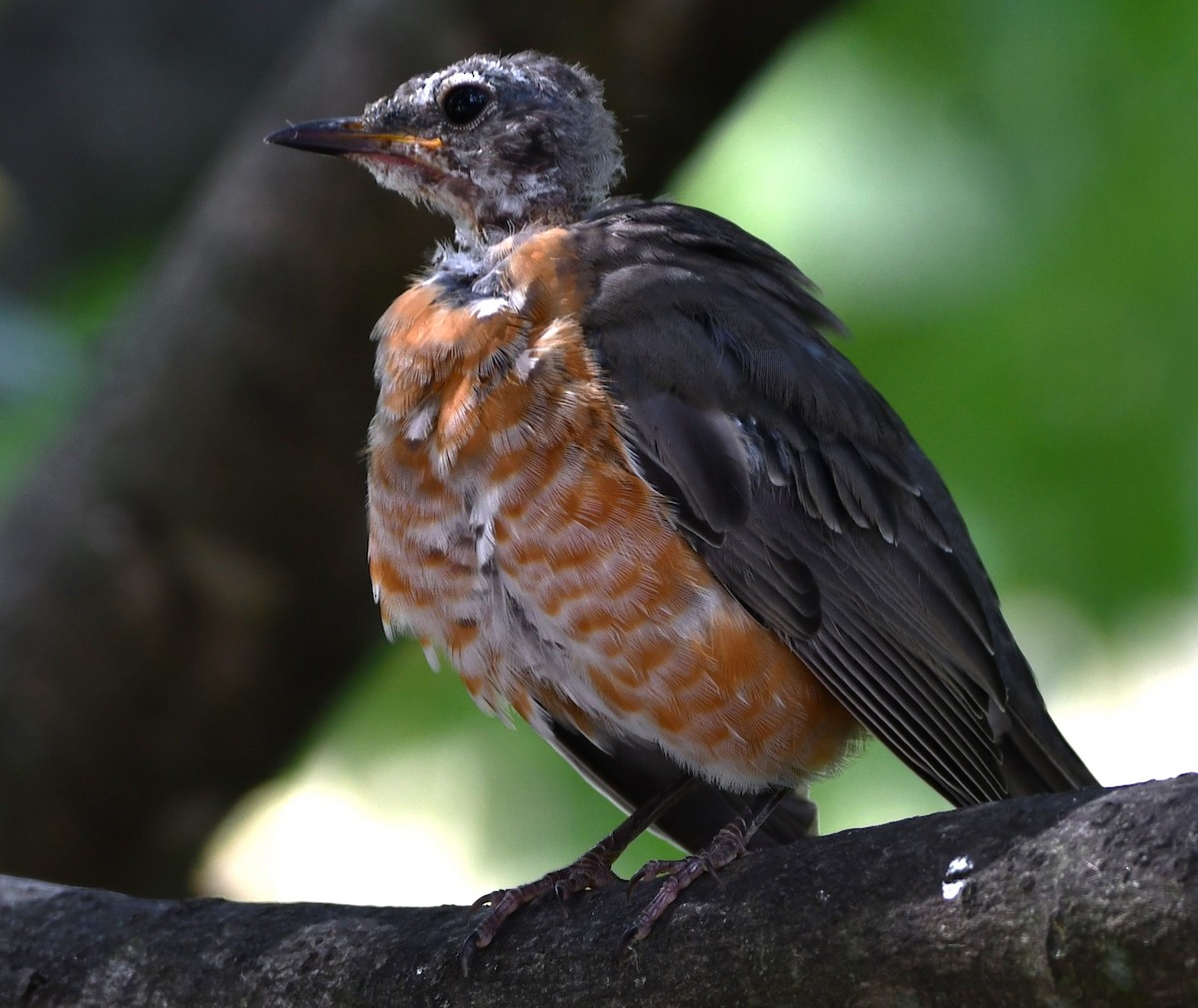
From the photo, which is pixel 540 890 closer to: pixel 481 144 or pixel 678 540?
pixel 678 540

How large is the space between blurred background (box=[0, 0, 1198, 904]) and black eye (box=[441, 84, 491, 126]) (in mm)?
650

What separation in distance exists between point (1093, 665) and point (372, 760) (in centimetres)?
252

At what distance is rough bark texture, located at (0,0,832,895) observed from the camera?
495 cm

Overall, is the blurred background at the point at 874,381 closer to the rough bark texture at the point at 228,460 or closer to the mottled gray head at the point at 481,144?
the rough bark texture at the point at 228,460

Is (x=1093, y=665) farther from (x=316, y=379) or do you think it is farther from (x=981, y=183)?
(x=316, y=379)

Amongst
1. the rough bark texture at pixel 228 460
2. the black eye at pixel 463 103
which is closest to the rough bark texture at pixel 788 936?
the rough bark texture at pixel 228 460

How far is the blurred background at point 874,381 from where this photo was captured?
4621 mm

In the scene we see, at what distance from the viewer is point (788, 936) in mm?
2385

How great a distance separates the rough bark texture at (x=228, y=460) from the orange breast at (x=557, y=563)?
1515 mm

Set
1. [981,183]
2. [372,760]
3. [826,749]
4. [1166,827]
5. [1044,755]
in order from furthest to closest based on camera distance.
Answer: [372,760], [981,183], [1044,755], [826,749], [1166,827]

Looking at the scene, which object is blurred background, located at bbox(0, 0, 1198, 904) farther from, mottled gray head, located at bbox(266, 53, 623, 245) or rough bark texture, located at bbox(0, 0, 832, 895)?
mottled gray head, located at bbox(266, 53, 623, 245)

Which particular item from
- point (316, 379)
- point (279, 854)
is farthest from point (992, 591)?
point (279, 854)

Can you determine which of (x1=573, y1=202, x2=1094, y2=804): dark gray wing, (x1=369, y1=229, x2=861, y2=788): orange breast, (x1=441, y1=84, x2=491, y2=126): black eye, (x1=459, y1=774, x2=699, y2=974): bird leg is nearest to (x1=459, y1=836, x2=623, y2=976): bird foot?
(x1=459, y1=774, x2=699, y2=974): bird leg

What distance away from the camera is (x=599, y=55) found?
4824 mm
